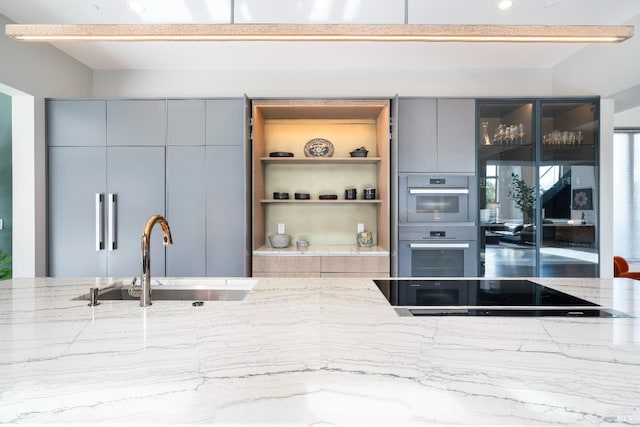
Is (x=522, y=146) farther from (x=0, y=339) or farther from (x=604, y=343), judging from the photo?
(x=0, y=339)

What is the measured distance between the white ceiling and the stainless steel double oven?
1.21 m

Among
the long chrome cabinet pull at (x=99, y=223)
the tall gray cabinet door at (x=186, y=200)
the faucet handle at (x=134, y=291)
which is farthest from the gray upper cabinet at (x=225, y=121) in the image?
the faucet handle at (x=134, y=291)

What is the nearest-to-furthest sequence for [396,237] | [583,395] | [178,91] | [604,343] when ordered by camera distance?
[583,395], [604,343], [396,237], [178,91]

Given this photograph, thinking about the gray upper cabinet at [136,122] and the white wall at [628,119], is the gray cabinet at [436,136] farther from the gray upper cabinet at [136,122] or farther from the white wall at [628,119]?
the white wall at [628,119]

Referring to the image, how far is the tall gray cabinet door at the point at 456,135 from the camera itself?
10.4ft

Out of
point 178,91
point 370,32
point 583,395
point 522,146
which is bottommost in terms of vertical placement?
point 583,395

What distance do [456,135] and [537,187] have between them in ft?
2.78

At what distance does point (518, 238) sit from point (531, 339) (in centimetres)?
256

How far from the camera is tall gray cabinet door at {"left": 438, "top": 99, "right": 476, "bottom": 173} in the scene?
3162 mm

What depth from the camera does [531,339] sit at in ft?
3.08

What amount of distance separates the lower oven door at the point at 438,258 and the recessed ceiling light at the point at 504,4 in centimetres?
184

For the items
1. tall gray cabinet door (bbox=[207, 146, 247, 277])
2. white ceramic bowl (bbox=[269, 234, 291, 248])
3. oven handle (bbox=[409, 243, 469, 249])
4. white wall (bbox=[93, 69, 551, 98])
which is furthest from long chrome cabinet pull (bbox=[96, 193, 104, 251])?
oven handle (bbox=[409, 243, 469, 249])

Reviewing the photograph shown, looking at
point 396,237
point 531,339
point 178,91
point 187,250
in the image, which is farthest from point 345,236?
point 531,339

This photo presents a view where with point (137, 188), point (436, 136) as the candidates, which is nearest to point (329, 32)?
point (436, 136)
